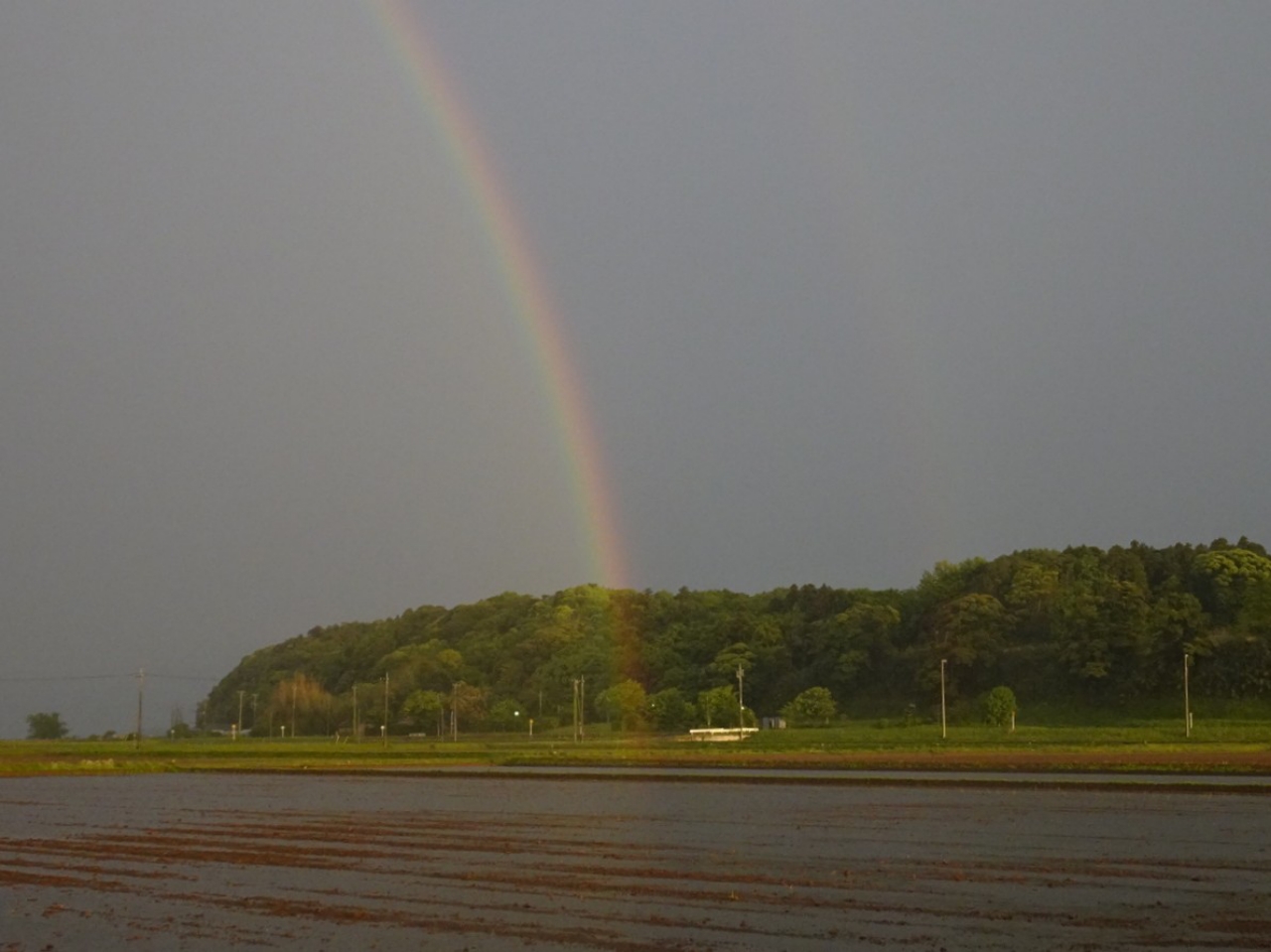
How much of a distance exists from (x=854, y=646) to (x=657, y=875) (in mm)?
93471

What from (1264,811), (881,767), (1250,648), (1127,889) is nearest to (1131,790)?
(1264,811)

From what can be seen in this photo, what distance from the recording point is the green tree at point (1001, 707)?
86688 millimetres

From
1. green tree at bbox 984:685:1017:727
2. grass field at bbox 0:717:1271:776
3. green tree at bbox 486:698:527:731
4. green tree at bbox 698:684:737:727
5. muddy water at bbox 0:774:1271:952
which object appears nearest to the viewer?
muddy water at bbox 0:774:1271:952

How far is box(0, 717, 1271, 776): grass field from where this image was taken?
2080 inches

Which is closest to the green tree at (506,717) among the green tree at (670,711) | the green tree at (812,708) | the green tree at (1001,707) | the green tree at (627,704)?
the green tree at (627,704)

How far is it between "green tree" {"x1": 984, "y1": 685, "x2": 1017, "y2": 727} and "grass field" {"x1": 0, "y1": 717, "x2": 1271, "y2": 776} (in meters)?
1.23

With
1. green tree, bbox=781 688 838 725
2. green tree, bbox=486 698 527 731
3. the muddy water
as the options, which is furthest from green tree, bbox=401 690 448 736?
the muddy water

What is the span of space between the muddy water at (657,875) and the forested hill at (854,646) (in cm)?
5895

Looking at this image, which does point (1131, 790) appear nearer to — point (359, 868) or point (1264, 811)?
point (1264, 811)

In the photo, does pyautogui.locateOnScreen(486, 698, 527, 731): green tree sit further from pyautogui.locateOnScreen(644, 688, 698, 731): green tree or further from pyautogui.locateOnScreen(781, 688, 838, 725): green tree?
pyautogui.locateOnScreen(781, 688, 838, 725): green tree

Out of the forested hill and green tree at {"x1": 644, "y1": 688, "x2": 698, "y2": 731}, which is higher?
the forested hill

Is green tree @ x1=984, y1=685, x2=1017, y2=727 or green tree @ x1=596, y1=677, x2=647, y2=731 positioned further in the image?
green tree @ x1=596, y1=677, x2=647, y2=731

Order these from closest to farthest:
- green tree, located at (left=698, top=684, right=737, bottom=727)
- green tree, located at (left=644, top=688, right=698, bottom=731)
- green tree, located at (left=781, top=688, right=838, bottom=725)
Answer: green tree, located at (left=781, top=688, right=838, bottom=725), green tree, located at (left=698, top=684, right=737, bottom=727), green tree, located at (left=644, top=688, right=698, bottom=731)

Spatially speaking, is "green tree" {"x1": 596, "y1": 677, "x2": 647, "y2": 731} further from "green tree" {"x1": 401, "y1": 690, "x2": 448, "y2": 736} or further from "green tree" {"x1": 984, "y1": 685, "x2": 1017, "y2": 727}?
"green tree" {"x1": 984, "y1": 685, "x2": 1017, "y2": 727}
